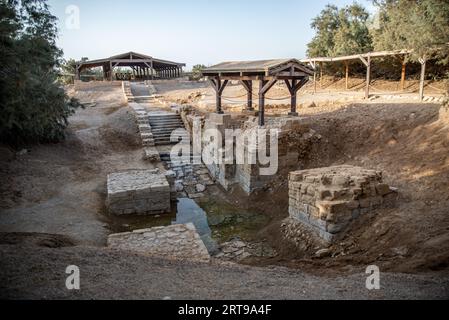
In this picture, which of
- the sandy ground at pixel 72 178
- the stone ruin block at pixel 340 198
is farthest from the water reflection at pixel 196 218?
the stone ruin block at pixel 340 198

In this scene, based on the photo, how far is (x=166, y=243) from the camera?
710 cm

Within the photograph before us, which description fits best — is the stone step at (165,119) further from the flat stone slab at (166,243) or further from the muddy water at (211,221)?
the flat stone slab at (166,243)

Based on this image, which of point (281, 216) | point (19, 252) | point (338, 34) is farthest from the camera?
point (338, 34)

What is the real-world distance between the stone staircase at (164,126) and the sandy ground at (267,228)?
115cm

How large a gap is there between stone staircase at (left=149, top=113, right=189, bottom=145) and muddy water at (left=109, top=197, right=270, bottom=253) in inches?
222

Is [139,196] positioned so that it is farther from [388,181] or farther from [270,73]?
[388,181]

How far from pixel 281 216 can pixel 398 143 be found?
4138 mm

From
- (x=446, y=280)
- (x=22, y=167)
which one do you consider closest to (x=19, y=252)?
(x=446, y=280)

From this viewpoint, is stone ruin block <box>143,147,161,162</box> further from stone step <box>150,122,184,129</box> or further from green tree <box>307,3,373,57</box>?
green tree <box>307,3,373,57</box>

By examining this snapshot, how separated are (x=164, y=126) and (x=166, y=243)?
1056 centimetres

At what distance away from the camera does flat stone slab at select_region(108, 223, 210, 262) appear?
21.7 feet
